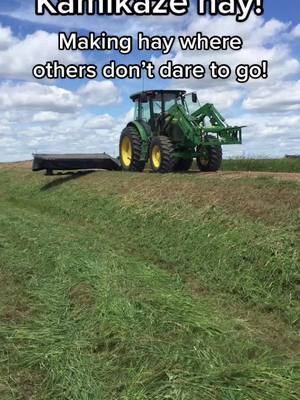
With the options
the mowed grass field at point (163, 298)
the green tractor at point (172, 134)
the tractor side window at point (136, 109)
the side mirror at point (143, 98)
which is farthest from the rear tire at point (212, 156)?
the mowed grass field at point (163, 298)

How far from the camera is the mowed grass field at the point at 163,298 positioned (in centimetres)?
448

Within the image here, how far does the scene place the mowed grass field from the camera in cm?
448

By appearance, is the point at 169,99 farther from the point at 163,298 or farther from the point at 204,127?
the point at 163,298

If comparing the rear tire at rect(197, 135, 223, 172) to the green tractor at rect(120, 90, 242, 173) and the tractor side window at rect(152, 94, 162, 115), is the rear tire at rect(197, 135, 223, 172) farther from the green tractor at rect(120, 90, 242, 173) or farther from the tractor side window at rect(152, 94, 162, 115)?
the tractor side window at rect(152, 94, 162, 115)

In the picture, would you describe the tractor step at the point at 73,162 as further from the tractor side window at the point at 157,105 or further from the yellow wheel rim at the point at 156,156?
the yellow wheel rim at the point at 156,156

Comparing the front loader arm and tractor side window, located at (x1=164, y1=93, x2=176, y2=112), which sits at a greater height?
tractor side window, located at (x1=164, y1=93, x2=176, y2=112)

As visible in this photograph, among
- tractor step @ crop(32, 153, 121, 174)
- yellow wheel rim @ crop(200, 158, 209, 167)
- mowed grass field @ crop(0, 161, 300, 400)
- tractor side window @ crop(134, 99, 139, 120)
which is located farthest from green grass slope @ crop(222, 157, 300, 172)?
mowed grass field @ crop(0, 161, 300, 400)

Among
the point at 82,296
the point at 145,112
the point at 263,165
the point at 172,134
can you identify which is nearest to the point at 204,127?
the point at 172,134

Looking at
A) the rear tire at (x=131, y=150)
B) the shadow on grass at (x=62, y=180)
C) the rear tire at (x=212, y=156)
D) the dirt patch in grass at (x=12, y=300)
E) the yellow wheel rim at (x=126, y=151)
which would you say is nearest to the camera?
the dirt patch in grass at (x=12, y=300)

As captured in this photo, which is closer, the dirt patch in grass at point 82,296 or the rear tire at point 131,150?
the dirt patch in grass at point 82,296

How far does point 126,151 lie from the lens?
18.5 m

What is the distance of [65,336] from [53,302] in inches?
46.4

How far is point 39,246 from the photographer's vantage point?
978cm

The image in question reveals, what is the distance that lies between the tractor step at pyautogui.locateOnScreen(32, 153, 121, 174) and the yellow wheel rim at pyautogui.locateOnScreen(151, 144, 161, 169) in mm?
4457
